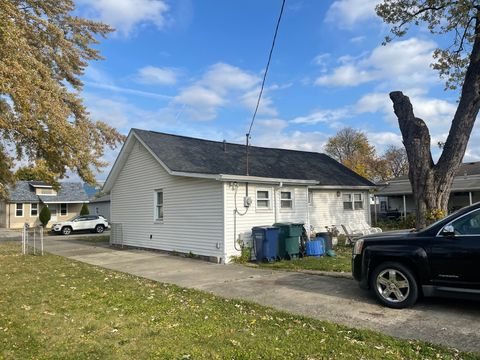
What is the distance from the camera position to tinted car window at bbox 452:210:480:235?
6246 mm

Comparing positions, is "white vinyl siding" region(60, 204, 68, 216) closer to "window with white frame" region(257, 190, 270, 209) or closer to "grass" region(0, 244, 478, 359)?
"window with white frame" region(257, 190, 270, 209)

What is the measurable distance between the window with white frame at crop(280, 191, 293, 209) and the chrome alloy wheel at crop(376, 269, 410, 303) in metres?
8.67

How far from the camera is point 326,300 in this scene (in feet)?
24.1

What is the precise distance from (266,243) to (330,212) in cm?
799

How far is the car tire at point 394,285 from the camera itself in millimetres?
6566

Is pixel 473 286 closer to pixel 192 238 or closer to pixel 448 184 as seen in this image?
pixel 448 184

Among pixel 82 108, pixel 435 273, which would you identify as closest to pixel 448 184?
pixel 435 273

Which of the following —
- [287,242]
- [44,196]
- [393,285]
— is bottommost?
[393,285]

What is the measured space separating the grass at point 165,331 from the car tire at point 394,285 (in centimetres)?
157

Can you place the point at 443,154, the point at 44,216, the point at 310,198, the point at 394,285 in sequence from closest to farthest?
the point at 394,285
the point at 443,154
the point at 310,198
the point at 44,216

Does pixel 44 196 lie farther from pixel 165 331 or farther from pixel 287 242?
pixel 165 331

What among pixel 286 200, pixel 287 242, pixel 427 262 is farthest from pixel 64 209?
pixel 427 262

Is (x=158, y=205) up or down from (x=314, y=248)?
up

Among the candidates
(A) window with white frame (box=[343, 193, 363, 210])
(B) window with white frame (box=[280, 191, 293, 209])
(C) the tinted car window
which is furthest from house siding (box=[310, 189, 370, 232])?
(C) the tinted car window
